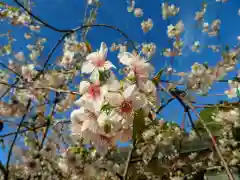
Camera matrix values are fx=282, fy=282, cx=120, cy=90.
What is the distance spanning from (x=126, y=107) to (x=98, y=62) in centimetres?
21

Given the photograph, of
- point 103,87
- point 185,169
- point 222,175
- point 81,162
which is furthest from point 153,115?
point 222,175

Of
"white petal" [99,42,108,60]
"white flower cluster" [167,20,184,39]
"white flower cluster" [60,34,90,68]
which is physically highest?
"white flower cluster" [167,20,184,39]

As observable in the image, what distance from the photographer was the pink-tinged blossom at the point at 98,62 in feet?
3.26

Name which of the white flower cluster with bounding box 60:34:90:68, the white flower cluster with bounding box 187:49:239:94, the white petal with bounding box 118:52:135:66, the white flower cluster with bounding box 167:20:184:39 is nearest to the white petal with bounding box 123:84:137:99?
the white petal with bounding box 118:52:135:66

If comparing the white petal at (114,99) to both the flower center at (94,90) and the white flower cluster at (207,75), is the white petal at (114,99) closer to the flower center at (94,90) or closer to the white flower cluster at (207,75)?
the flower center at (94,90)

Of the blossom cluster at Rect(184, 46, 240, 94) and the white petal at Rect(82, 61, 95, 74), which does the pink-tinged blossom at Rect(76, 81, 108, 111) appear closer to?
the white petal at Rect(82, 61, 95, 74)

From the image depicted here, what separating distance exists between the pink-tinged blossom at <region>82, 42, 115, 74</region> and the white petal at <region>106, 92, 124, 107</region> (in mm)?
114

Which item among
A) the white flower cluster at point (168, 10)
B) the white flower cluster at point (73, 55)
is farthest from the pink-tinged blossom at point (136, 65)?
the white flower cluster at point (168, 10)

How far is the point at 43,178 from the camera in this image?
255 centimetres

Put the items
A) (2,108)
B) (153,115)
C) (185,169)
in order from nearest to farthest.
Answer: (153,115)
(2,108)
(185,169)

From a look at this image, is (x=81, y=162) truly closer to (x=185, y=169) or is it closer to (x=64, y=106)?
(x=64, y=106)

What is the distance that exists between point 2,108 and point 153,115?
1474mm

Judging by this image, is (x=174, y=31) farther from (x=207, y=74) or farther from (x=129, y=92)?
(x=129, y=92)

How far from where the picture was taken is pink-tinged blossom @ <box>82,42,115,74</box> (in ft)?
3.26
